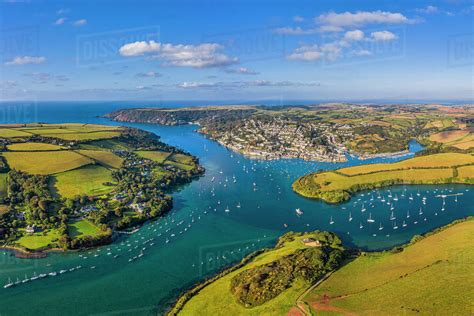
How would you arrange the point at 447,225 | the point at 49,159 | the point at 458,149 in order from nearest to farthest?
the point at 447,225 < the point at 49,159 < the point at 458,149

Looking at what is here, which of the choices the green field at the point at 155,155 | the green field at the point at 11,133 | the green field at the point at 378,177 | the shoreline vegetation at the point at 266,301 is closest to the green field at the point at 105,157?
the green field at the point at 155,155

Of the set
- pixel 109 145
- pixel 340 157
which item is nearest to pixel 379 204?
pixel 340 157

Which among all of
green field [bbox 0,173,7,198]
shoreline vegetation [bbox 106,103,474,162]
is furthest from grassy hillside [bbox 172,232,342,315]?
shoreline vegetation [bbox 106,103,474,162]

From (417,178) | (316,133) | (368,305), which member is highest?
(316,133)

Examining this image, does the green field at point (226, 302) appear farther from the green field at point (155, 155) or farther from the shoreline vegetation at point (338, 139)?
the shoreline vegetation at point (338, 139)

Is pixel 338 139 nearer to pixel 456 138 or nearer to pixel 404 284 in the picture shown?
pixel 456 138

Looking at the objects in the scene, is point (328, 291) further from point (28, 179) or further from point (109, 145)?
point (109, 145)
